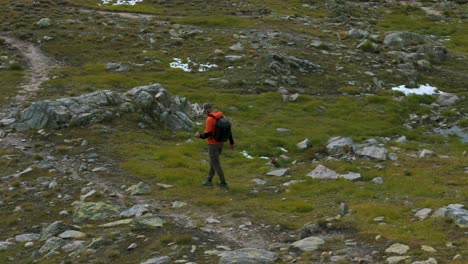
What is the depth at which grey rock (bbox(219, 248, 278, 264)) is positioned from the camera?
1358 cm

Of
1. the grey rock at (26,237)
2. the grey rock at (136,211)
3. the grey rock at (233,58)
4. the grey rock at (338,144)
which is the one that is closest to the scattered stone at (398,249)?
the grey rock at (136,211)

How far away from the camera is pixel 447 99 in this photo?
37.3 m

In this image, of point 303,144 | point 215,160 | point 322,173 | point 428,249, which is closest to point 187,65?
point 303,144

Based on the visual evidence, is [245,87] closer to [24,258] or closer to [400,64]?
[400,64]

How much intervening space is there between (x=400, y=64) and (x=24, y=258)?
3346 cm

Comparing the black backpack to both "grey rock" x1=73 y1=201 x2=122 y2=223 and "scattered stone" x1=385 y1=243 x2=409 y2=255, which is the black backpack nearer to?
"grey rock" x1=73 y1=201 x2=122 y2=223

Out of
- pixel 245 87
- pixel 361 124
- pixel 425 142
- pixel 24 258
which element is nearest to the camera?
pixel 24 258

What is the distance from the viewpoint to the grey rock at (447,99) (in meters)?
36.9

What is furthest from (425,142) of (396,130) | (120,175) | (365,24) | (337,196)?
(365,24)

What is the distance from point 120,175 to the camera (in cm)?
2180

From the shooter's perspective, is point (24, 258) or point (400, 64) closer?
point (24, 258)

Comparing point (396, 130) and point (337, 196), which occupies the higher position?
point (337, 196)

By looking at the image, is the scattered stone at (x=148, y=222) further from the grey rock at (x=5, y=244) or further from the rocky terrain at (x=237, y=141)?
the grey rock at (x=5, y=244)

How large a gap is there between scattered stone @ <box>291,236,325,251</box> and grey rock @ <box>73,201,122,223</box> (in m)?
5.89
